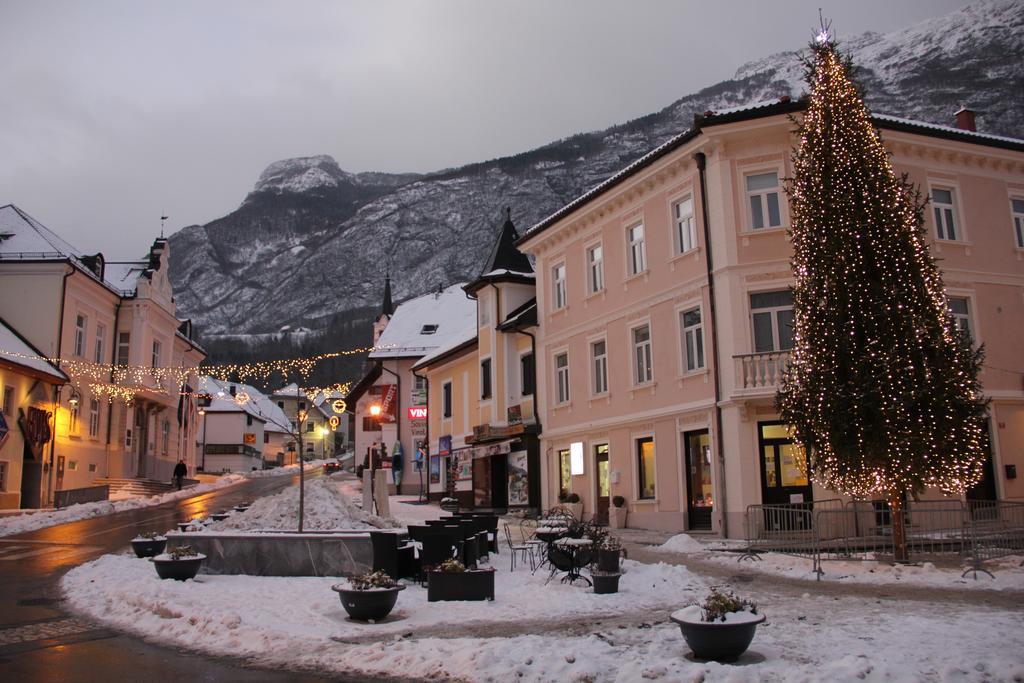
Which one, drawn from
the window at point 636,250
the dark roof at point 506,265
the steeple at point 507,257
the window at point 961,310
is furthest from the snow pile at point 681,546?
the steeple at point 507,257

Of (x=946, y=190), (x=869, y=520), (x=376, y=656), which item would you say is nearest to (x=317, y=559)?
(x=376, y=656)

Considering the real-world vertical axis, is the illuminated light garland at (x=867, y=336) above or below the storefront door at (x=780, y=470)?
above

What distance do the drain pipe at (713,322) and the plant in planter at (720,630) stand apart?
13.1 meters

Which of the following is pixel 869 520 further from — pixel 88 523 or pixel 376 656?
pixel 88 523

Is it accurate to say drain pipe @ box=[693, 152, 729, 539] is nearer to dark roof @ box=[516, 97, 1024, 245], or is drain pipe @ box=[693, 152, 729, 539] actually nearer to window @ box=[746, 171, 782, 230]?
dark roof @ box=[516, 97, 1024, 245]

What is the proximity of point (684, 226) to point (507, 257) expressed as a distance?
499 inches

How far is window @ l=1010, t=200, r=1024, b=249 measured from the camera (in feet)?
78.6

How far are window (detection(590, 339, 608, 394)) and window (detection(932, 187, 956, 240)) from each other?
10156mm

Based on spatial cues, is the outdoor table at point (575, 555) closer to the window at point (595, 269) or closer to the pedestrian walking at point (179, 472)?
the window at point (595, 269)

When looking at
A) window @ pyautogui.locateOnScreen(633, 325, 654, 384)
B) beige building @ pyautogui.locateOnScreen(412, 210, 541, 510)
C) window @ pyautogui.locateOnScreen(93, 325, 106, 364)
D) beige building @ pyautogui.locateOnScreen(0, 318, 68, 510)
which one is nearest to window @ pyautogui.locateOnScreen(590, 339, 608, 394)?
window @ pyautogui.locateOnScreen(633, 325, 654, 384)

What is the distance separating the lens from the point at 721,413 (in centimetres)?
2167

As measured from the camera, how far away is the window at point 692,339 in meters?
23.1

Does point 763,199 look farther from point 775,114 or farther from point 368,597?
point 368,597

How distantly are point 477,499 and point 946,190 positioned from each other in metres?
20.9
